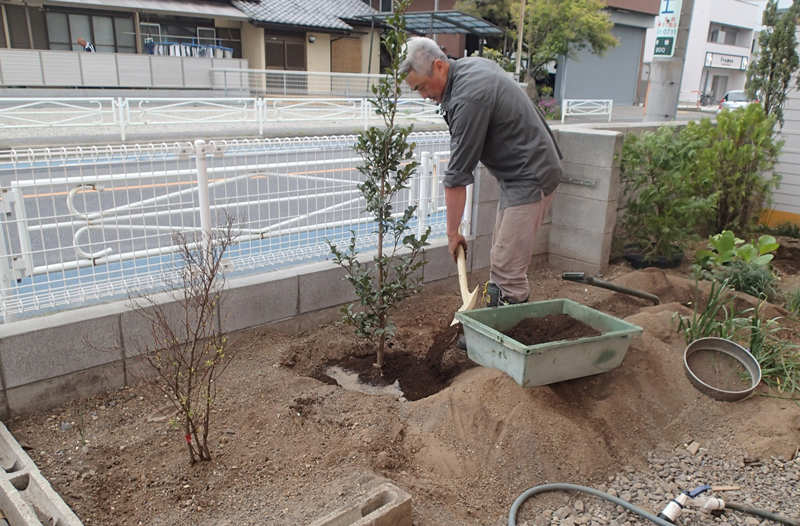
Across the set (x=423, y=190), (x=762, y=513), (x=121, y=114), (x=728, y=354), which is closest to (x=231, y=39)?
(x=121, y=114)

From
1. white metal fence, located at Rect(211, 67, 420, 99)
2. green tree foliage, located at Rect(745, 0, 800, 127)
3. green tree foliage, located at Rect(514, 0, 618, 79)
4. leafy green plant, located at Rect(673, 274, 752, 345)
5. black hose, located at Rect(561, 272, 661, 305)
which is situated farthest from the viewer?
green tree foliage, located at Rect(514, 0, 618, 79)

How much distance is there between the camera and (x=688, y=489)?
305cm

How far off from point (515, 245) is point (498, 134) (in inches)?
28.5

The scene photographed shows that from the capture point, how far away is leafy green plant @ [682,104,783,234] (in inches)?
253

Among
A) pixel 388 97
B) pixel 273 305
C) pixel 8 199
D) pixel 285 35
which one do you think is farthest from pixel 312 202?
pixel 285 35

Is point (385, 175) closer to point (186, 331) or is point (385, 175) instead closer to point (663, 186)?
point (186, 331)

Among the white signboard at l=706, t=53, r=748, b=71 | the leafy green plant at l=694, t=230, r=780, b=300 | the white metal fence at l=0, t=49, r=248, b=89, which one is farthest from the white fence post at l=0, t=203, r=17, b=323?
the white signboard at l=706, t=53, r=748, b=71

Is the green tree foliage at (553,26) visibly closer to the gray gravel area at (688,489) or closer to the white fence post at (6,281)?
the gray gravel area at (688,489)

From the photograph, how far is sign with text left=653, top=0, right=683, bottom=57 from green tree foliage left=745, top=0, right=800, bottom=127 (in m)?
1.27

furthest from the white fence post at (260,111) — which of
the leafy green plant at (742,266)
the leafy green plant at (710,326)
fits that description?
the leafy green plant at (710,326)

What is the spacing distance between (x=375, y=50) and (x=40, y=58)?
49.6ft

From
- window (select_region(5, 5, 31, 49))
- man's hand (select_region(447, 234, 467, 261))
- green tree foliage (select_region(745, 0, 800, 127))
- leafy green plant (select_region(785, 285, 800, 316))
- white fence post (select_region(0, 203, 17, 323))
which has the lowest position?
leafy green plant (select_region(785, 285, 800, 316))

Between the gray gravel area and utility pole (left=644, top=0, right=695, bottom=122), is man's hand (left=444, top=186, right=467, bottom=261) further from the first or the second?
utility pole (left=644, top=0, right=695, bottom=122)

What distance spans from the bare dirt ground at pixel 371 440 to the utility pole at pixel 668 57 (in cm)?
663
